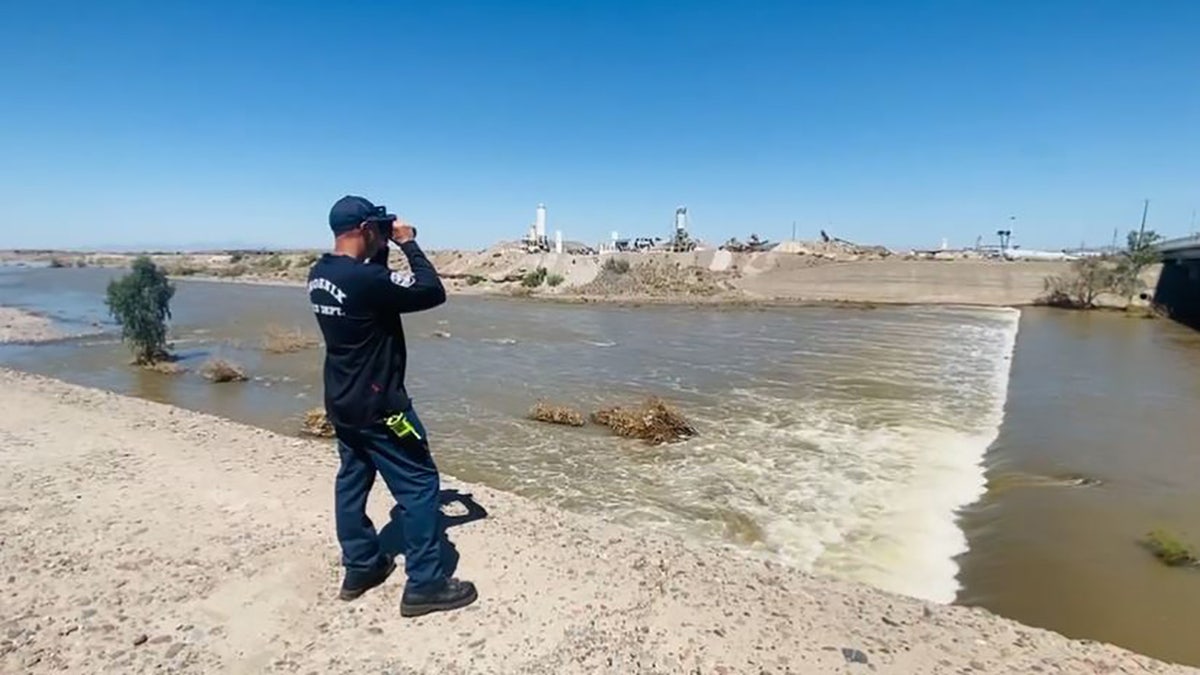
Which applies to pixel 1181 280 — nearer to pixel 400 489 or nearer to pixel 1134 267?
pixel 1134 267

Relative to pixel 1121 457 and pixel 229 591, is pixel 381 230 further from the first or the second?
pixel 1121 457

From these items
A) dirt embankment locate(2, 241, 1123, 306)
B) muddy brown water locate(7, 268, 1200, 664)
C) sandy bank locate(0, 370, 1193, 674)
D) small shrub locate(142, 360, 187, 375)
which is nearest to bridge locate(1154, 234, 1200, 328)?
dirt embankment locate(2, 241, 1123, 306)

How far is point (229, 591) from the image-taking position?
4.03 meters

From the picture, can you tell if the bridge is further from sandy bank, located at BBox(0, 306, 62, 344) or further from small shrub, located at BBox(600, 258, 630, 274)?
sandy bank, located at BBox(0, 306, 62, 344)

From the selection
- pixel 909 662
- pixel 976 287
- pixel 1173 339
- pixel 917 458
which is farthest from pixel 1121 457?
pixel 976 287

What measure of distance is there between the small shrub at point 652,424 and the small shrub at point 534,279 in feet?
147

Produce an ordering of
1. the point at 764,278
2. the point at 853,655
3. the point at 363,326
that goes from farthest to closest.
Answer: the point at 764,278 → the point at 853,655 → the point at 363,326

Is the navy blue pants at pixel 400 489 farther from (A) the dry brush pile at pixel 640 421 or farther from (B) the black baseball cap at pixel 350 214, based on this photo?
(A) the dry brush pile at pixel 640 421

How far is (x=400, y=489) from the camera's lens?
3.64 metres

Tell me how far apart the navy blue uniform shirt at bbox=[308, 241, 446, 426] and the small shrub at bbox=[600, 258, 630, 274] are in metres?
54.6

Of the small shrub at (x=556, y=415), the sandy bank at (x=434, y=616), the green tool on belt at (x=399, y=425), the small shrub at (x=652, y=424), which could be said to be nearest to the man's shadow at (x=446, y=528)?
the sandy bank at (x=434, y=616)

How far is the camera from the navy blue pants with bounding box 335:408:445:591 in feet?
11.8

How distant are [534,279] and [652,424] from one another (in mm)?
46492

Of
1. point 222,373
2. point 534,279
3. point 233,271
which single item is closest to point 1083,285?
point 534,279
